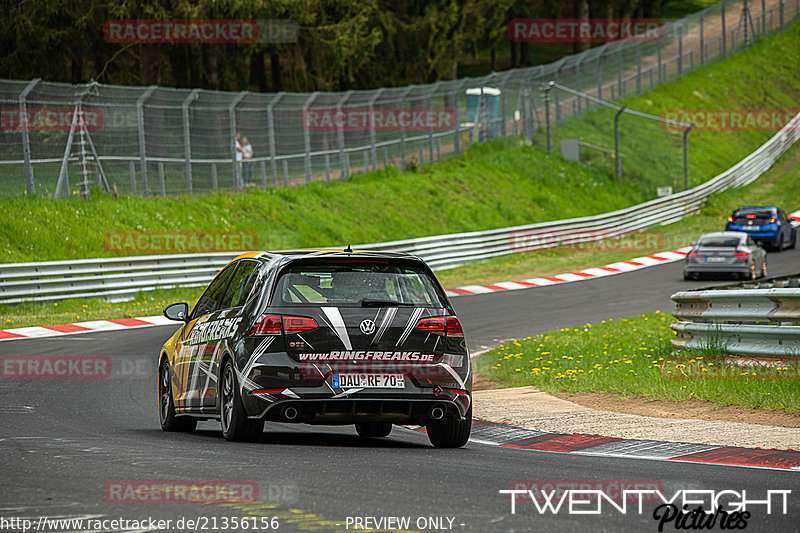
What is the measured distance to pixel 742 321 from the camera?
511 inches

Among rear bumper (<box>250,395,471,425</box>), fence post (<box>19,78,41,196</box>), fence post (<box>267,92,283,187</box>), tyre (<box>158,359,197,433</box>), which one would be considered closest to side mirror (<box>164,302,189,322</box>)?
tyre (<box>158,359,197,433</box>)

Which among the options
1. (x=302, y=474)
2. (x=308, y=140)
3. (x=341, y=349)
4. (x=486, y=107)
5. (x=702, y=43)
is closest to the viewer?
(x=302, y=474)

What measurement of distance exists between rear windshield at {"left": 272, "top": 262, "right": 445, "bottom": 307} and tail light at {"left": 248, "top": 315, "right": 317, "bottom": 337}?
0.48ft

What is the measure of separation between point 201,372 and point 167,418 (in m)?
0.96

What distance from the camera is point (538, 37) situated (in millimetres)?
84000

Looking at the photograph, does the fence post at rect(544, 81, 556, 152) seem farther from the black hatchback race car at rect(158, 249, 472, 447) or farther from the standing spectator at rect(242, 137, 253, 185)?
the black hatchback race car at rect(158, 249, 472, 447)

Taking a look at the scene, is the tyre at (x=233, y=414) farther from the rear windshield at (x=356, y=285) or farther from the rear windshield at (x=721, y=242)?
the rear windshield at (x=721, y=242)

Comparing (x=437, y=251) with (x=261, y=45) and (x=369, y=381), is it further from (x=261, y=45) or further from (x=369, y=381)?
(x=369, y=381)

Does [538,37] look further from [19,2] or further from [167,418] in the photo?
[167,418]

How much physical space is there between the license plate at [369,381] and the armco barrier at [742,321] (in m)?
5.02

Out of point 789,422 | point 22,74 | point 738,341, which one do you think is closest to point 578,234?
point 22,74

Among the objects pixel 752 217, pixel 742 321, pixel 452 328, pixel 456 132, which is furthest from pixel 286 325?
pixel 456 132

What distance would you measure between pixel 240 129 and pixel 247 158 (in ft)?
3.84

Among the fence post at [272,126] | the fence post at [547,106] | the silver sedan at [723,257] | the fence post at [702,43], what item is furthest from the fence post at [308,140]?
the fence post at [702,43]
